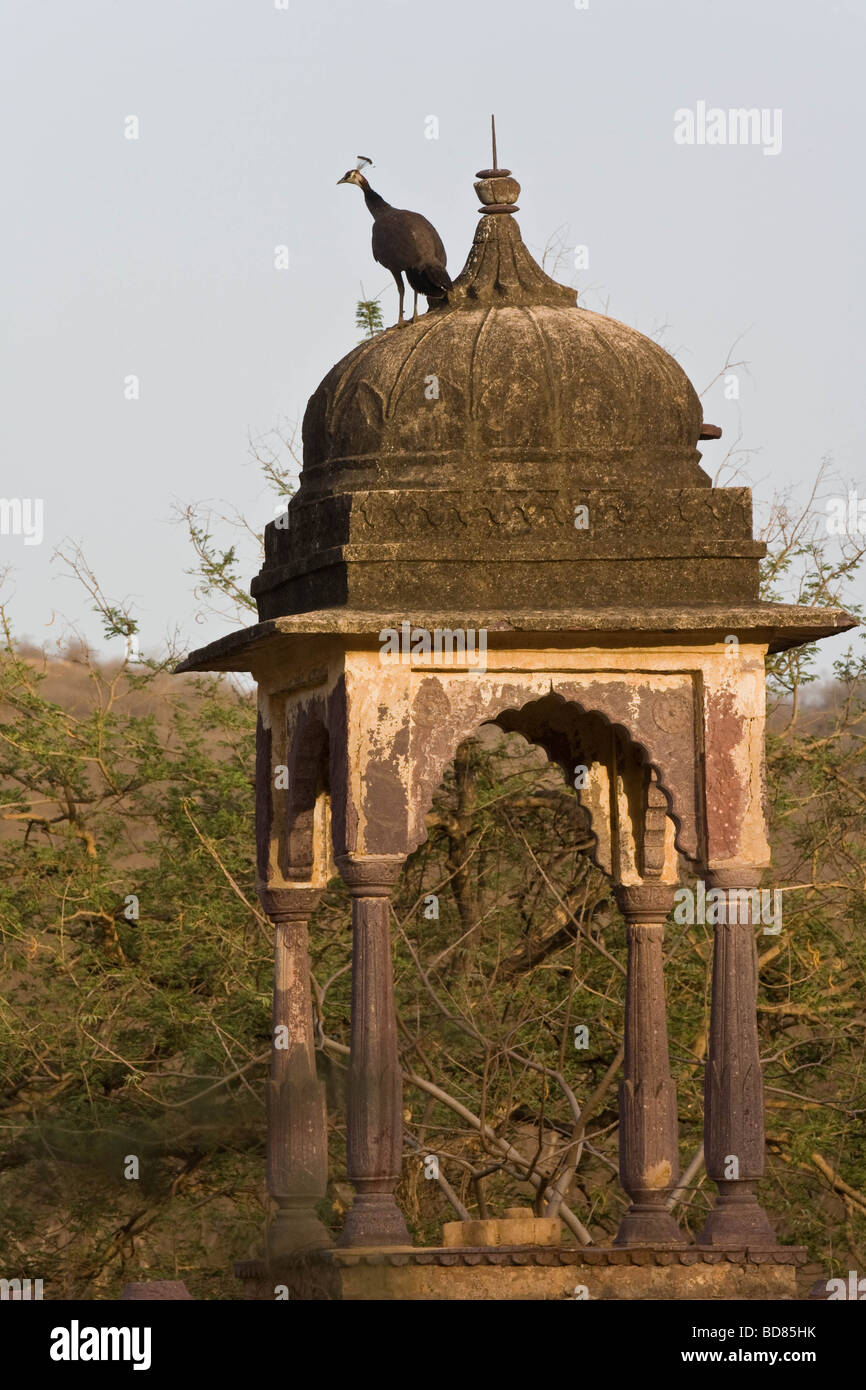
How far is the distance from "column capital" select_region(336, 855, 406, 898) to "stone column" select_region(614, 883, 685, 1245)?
6.91 ft

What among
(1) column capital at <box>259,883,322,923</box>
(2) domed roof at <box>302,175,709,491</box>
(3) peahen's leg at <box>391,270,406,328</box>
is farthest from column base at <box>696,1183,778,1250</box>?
(3) peahen's leg at <box>391,270,406,328</box>

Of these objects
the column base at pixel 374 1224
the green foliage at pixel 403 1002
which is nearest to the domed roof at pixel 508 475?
the column base at pixel 374 1224

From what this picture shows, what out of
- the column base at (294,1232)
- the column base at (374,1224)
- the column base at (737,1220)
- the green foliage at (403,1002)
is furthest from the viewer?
the green foliage at (403,1002)

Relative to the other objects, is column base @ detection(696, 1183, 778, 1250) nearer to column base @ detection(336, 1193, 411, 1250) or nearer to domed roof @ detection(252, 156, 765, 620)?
column base @ detection(336, 1193, 411, 1250)

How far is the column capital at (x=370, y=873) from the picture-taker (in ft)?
36.7

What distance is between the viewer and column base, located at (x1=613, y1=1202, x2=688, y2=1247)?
485 inches

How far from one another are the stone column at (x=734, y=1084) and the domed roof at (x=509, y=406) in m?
2.11

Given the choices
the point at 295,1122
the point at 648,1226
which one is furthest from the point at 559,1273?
the point at 295,1122

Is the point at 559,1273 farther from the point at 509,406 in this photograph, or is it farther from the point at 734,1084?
the point at 509,406

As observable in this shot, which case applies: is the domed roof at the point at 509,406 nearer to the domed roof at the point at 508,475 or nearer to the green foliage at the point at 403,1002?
the domed roof at the point at 508,475

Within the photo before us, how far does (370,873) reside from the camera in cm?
1120

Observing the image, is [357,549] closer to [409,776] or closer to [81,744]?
[409,776]

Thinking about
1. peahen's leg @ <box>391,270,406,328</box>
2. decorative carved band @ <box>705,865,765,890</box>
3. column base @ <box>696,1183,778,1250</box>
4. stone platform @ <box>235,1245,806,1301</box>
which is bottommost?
stone platform @ <box>235,1245,806,1301</box>

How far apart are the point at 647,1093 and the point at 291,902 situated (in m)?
2.13
